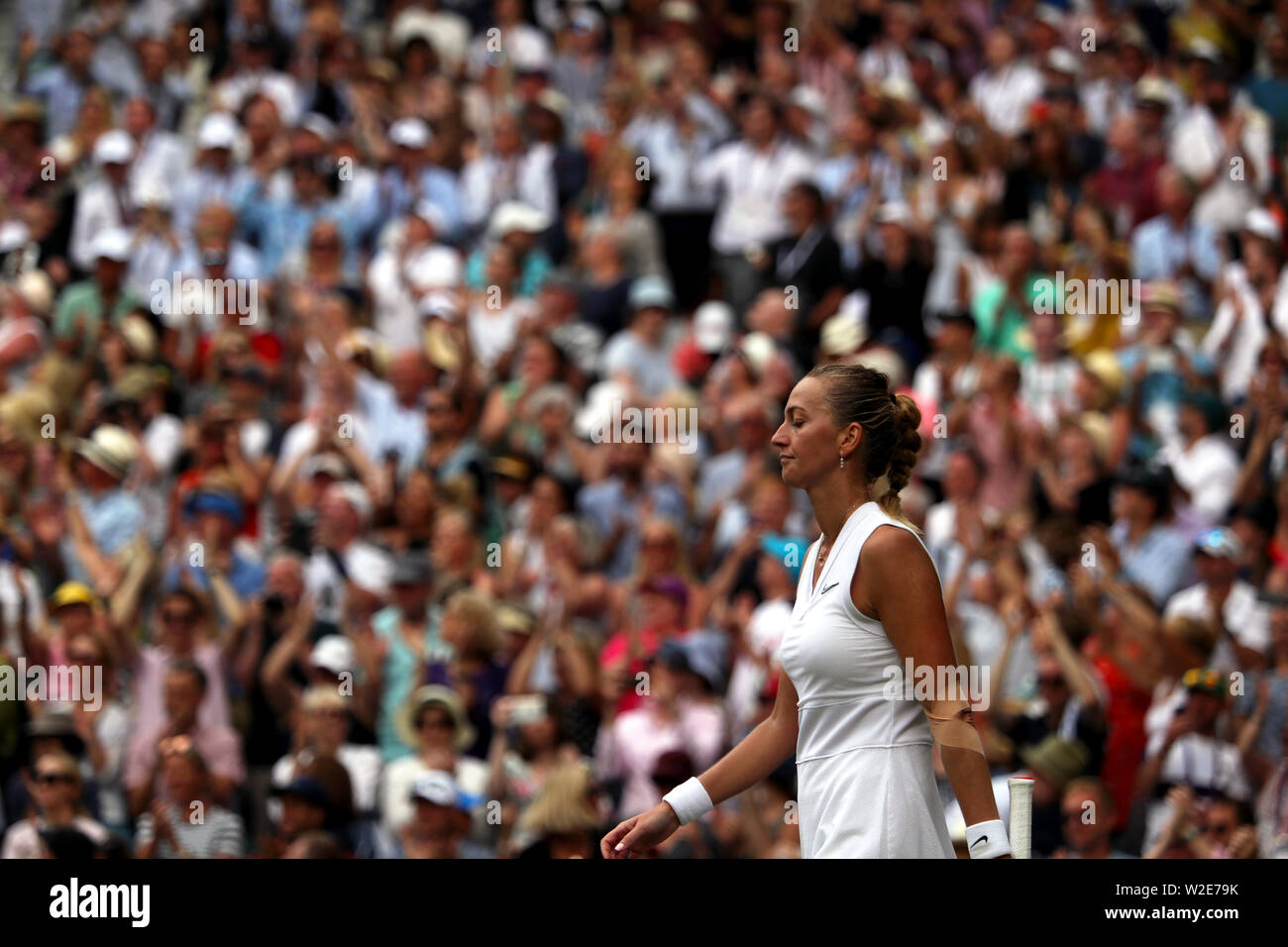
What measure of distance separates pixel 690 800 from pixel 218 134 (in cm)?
894

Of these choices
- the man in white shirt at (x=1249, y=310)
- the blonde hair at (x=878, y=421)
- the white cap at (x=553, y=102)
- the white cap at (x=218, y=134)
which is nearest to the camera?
the blonde hair at (x=878, y=421)

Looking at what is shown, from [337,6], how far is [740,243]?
398 cm

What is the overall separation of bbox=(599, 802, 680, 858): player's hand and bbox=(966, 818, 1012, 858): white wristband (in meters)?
0.62

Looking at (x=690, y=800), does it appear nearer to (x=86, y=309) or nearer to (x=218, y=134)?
(x=86, y=309)

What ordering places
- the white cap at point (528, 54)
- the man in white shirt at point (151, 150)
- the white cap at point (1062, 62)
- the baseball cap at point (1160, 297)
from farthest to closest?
the white cap at point (528, 54)
the man in white shirt at point (151, 150)
the white cap at point (1062, 62)
the baseball cap at point (1160, 297)

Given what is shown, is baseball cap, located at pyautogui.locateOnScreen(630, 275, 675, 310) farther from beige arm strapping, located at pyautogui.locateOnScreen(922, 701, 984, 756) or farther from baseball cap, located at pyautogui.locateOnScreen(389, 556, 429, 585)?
beige arm strapping, located at pyautogui.locateOnScreen(922, 701, 984, 756)

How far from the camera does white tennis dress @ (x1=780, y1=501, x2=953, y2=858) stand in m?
3.97

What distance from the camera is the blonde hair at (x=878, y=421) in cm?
413

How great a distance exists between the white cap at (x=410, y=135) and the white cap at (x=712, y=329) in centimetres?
227

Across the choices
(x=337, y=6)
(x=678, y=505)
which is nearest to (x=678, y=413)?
(x=678, y=505)

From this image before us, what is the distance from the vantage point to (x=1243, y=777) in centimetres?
754

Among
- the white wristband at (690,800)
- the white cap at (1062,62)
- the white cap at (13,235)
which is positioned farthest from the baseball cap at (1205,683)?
the white cap at (13,235)

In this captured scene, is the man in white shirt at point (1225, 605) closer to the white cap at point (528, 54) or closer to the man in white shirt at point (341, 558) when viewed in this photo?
the man in white shirt at point (341, 558)
